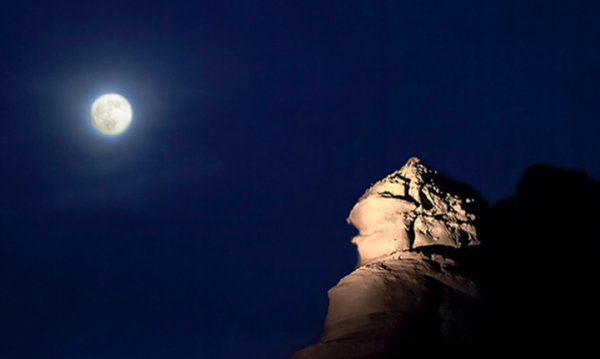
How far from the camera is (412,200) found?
5984 mm

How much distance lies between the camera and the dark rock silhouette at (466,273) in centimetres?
417

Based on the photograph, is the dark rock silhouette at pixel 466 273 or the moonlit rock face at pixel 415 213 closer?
the dark rock silhouette at pixel 466 273

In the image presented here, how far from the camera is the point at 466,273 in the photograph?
4.88 meters

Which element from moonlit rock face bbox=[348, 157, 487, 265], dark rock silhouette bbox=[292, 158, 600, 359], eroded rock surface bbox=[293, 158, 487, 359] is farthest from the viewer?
moonlit rock face bbox=[348, 157, 487, 265]

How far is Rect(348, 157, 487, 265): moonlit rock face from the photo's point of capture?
5.57 m

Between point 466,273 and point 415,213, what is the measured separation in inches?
50.4

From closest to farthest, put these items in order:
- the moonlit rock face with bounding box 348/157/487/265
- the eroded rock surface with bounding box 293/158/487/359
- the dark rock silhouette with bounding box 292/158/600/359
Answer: the eroded rock surface with bounding box 293/158/487/359
the dark rock silhouette with bounding box 292/158/600/359
the moonlit rock face with bounding box 348/157/487/265

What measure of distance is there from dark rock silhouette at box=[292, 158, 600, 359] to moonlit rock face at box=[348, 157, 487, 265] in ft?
0.06

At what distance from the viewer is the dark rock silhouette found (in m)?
4.17

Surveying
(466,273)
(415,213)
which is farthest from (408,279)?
(415,213)

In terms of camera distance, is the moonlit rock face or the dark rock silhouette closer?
the dark rock silhouette

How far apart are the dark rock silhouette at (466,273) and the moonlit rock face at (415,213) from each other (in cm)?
2

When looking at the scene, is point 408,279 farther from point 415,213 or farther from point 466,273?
point 415,213

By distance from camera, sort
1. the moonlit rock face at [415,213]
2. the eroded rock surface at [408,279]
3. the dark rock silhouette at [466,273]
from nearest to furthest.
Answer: the eroded rock surface at [408,279]
the dark rock silhouette at [466,273]
the moonlit rock face at [415,213]
